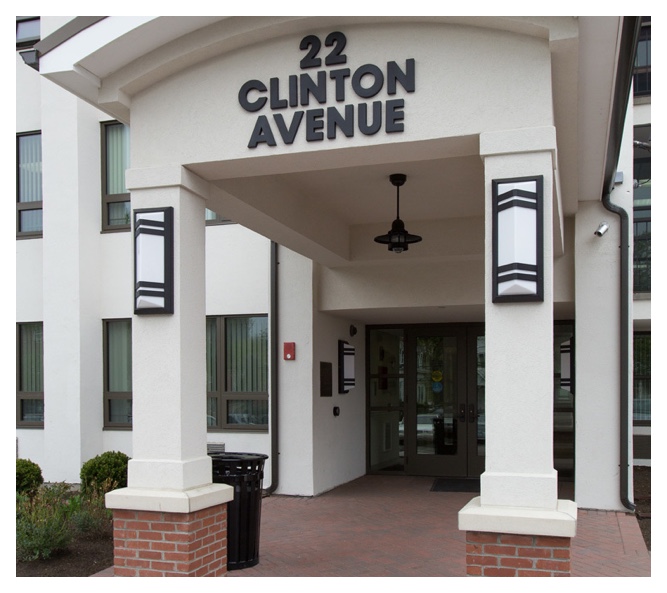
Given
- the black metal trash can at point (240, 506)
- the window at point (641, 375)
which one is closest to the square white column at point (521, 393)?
the black metal trash can at point (240, 506)

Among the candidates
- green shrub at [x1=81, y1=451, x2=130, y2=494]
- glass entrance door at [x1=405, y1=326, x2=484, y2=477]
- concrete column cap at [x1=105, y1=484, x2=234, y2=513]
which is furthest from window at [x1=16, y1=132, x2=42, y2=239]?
concrete column cap at [x1=105, y1=484, x2=234, y2=513]

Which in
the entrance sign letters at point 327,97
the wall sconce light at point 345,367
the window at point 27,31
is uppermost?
the window at point 27,31

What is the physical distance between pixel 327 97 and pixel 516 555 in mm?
3435

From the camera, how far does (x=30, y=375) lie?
1231 centimetres

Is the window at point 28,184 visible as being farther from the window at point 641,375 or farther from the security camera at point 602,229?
the window at point 641,375

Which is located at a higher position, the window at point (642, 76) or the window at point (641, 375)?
the window at point (642, 76)

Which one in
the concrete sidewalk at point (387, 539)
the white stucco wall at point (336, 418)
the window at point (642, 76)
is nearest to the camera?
the concrete sidewalk at point (387, 539)

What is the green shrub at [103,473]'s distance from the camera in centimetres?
941

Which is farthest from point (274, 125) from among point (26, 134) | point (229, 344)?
point (26, 134)

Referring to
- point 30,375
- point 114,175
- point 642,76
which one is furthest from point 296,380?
point 642,76

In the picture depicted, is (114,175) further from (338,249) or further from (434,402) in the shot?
(434,402)

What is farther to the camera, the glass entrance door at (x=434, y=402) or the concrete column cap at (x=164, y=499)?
the glass entrance door at (x=434, y=402)

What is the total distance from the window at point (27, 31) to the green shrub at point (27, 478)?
6944mm

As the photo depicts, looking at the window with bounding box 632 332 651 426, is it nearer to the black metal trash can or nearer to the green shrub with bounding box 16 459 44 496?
the black metal trash can
